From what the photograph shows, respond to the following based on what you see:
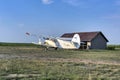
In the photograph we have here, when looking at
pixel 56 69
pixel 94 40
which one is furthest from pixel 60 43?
pixel 56 69

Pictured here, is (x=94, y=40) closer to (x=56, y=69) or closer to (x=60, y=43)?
(x=60, y=43)

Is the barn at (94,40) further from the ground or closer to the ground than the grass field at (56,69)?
further from the ground

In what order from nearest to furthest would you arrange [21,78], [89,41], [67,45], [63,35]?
[21,78] → [67,45] → [89,41] → [63,35]

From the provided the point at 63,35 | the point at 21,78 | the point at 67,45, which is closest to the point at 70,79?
the point at 21,78

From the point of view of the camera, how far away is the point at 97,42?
66562 millimetres

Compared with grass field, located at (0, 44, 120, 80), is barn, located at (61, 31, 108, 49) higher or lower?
higher

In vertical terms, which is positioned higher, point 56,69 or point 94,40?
point 94,40

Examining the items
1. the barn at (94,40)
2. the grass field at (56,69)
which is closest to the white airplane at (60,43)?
the barn at (94,40)

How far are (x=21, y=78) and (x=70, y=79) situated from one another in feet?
6.73

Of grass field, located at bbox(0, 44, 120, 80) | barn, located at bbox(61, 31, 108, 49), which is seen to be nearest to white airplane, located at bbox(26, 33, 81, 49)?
barn, located at bbox(61, 31, 108, 49)

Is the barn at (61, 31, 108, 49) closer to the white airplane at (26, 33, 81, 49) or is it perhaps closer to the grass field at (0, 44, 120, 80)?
the white airplane at (26, 33, 81, 49)

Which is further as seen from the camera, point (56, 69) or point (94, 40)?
point (94, 40)

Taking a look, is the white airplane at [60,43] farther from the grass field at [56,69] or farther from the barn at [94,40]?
the grass field at [56,69]

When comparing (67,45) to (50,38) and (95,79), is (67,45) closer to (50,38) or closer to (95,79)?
(50,38)
